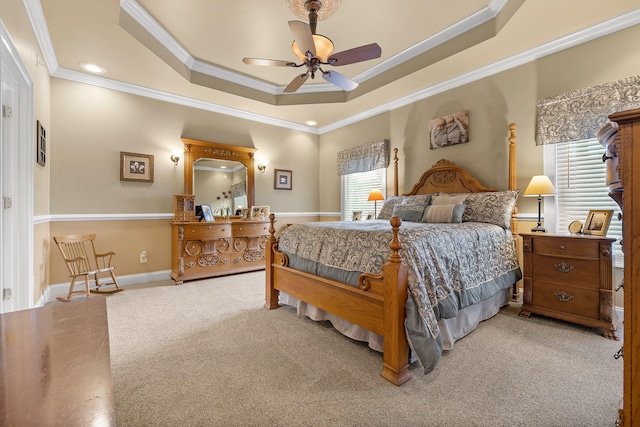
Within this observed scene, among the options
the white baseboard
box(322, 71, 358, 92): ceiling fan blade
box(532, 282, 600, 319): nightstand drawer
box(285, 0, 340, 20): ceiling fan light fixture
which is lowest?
the white baseboard

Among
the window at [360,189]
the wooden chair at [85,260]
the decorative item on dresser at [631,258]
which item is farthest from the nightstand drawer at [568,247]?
the wooden chair at [85,260]

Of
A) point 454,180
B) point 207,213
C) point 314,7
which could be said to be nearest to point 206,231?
point 207,213

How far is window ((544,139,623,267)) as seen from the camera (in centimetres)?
275

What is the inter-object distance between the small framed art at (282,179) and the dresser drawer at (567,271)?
4090mm

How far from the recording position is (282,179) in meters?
5.60

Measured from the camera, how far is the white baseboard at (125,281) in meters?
3.36

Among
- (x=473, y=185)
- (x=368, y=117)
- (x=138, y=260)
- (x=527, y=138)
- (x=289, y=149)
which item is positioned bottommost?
(x=138, y=260)

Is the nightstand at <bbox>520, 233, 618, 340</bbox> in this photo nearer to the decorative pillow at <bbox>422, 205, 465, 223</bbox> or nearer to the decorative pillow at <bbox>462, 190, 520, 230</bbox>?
the decorative pillow at <bbox>462, 190, 520, 230</bbox>

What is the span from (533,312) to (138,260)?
4.75 metres

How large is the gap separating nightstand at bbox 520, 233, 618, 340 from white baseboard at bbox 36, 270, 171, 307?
450 centimetres

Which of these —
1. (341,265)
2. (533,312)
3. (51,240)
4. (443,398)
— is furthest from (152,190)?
(533,312)

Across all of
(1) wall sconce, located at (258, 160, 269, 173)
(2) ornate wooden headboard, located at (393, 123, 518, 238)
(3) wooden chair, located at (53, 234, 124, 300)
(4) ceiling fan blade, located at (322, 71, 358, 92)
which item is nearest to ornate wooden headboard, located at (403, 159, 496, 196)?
(2) ornate wooden headboard, located at (393, 123, 518, 238)

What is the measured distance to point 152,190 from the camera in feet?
13.8

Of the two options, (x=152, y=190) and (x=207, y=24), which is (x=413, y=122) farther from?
(x=152, y=190)
